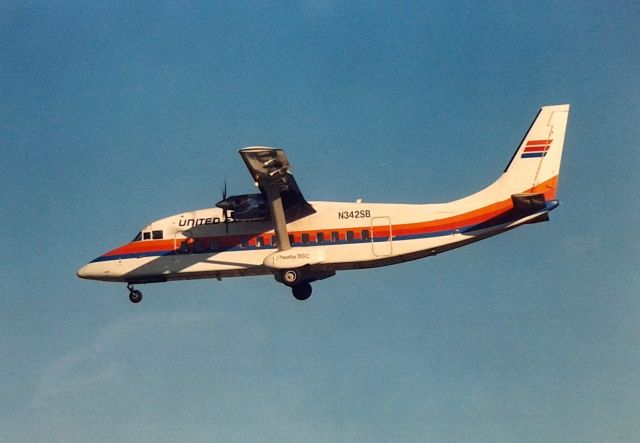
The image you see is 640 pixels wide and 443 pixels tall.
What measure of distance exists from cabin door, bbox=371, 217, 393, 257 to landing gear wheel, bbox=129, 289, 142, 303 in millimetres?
9226

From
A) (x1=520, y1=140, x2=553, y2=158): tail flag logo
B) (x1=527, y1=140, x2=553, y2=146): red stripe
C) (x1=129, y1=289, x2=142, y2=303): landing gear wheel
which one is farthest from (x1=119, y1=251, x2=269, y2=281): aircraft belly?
(x1=527, y1=140, x2=553, y2=146): red stripe

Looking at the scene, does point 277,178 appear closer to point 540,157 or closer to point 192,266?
point 192,266

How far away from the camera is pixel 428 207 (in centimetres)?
3656

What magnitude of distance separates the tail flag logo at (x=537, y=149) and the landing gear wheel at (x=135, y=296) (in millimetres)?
15122

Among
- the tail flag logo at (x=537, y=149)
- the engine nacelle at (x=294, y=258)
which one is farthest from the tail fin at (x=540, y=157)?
the engine nacelle at (x=294, y=258)

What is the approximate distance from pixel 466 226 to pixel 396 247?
2.58 m

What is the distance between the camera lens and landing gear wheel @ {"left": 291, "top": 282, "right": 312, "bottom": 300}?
38.2 m

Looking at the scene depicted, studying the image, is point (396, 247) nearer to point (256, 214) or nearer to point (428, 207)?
point (428, 207)

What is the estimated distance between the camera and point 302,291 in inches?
1502

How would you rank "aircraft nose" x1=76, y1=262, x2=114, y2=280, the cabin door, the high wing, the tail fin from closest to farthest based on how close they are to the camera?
1. the high wing
2. the cabin door
3. the tail fin
4. "aircraft nose" x1=76, y1=262, x2=114, y2=280

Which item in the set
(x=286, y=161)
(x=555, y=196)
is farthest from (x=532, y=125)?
(x=286, y=161)

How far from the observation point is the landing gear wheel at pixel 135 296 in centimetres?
3878

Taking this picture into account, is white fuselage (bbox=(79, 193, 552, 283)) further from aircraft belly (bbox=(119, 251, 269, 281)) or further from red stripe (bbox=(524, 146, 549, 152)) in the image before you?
red stripe (bbox=(524, 146, 549, 152))

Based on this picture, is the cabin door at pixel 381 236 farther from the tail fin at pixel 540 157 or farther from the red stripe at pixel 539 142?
the red stripe at pixel 539 142
